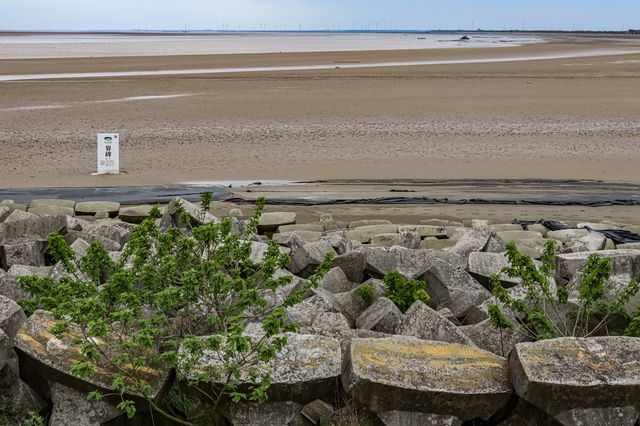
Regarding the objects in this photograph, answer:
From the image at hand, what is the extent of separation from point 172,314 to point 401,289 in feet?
5.34

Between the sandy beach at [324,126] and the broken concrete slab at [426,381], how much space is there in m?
9.93

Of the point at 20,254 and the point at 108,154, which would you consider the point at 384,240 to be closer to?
the point at 20,254

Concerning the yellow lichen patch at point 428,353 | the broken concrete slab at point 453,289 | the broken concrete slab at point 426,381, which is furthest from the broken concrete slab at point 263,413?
the broken concrete slab at point 453,289

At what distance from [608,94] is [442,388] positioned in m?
24.1

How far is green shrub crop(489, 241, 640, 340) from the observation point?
4.50m

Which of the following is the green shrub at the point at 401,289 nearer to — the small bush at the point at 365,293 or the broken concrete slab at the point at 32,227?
the small bush at the point at 365,293

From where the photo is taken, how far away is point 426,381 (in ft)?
12.9

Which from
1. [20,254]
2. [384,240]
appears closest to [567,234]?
[384,240]

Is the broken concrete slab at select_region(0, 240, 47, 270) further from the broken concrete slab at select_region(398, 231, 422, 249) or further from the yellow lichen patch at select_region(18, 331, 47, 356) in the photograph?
the broken concrete slab at select_region(398, 231, 422, 249)

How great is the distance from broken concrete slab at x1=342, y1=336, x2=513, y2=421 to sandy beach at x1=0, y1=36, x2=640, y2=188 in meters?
9.93

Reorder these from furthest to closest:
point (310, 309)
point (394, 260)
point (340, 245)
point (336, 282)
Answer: point (340, 245) < point (394, 260) < point (336, 282) < point (310, 309)

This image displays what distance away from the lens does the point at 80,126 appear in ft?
64.8

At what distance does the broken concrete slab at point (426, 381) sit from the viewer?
3891mm

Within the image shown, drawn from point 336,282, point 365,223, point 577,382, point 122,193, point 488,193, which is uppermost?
point 577,382
